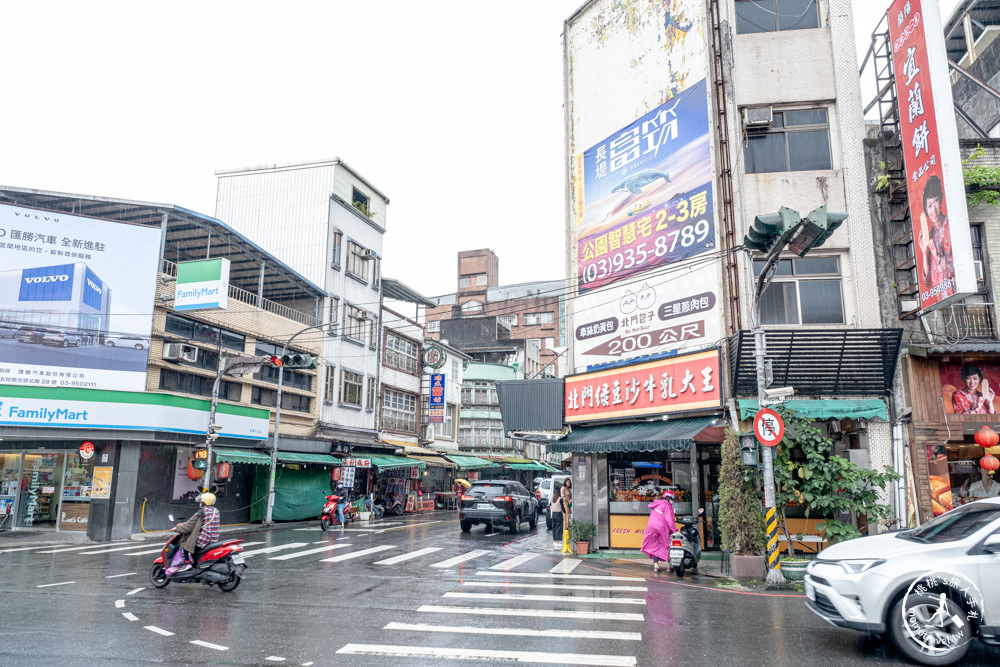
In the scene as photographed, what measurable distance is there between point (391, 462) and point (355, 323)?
743cm

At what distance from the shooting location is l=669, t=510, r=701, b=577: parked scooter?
1410cm

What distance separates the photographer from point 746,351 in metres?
15.4

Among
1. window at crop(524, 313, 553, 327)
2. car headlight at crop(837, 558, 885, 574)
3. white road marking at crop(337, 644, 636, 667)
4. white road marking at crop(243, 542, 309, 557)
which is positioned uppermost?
window at crop(524, 313, 553, 327)

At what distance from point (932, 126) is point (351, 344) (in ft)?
91.4

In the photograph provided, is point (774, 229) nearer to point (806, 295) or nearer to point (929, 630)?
point (806, 295)

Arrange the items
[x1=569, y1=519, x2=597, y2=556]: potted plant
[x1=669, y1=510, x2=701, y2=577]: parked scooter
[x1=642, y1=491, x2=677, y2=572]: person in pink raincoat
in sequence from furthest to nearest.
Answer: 1. [x1=569, y1=519, x2=597, y2=556]: potted plant
2. [x1=642, y1=491, x2=677, y2=572]: person in pink raincoat
3. [x1=669, y1=510, x2=701, y2=577]: parked scooter

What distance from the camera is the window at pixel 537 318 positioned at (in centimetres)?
7219

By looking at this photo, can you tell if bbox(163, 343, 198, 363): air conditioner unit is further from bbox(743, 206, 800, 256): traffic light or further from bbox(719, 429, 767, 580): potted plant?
bbox(743, 206, 800, 256): traffic light

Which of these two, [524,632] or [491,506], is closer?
[524,632]

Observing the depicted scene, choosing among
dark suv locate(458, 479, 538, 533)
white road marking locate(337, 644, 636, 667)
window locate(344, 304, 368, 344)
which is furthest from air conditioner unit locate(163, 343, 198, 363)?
white road marking locate(337, 644, 636, 667)

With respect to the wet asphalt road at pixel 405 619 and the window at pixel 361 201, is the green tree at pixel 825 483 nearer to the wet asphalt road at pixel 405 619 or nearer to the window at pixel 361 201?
the wet asphalt road at pixel 405 619

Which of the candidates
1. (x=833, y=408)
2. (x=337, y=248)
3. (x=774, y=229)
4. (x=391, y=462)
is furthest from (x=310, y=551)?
(x=337, y=248)

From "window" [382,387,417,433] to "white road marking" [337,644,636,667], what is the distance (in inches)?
1278

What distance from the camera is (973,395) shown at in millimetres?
15500
